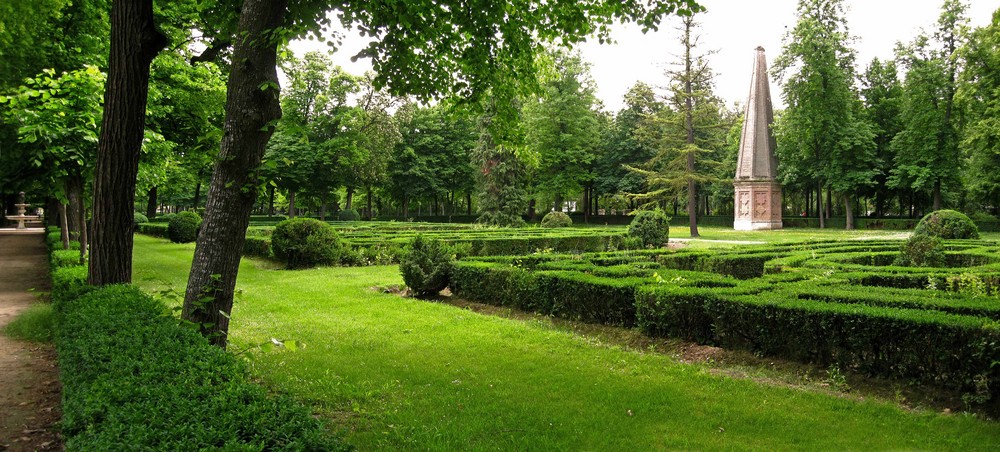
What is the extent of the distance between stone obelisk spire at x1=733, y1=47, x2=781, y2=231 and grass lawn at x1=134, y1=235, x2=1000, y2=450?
32058mm

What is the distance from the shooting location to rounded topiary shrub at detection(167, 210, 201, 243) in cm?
2541

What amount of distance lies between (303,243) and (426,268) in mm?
6284

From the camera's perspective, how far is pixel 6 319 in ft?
29.7

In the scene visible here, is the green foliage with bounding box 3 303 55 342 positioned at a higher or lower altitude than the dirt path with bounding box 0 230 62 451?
higher

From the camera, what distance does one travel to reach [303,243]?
15602mm

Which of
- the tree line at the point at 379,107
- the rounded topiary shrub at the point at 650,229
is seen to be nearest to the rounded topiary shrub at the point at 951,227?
the rounded topiary shrub at the point at 650,229

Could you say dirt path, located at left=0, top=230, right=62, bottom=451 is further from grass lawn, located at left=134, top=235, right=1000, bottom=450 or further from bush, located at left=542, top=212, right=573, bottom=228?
bush, located at left=542, top=212, right=573, bottom=228

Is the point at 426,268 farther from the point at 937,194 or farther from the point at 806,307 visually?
the point at 937,194

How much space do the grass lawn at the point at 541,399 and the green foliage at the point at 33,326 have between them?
2.62 meters

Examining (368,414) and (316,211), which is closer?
(368,414)

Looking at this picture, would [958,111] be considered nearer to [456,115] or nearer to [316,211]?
[456,115]

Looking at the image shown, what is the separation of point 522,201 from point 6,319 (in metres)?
32.3

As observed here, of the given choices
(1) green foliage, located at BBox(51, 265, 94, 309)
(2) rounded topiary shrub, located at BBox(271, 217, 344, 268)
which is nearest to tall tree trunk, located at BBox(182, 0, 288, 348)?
(1) green foliage, located at BBox(51, 265, 94, 309)

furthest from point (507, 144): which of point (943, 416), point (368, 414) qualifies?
point (943, 416)
